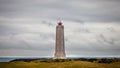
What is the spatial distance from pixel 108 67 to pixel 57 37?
65.1 m

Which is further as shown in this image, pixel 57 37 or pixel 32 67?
pixel 57 37

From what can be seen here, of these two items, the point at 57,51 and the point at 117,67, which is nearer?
the point at 117,67

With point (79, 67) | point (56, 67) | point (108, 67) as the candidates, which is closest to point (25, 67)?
point (56, 67)

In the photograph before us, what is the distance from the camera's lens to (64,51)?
145 metres

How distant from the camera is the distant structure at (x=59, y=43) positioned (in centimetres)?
14236

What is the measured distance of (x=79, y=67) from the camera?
81125 millimetres

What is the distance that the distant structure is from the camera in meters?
142

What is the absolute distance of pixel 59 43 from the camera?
143500mm

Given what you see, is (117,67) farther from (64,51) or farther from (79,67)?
(64,51)

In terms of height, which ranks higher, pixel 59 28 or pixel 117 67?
pixel 59 28

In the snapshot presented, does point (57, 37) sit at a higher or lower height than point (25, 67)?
higher

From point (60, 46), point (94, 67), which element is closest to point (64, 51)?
point (60, 46)

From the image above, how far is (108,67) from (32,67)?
2236cm

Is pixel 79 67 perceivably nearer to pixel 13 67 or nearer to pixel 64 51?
pixel 13 67
